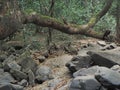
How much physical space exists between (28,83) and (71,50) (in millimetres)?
2657

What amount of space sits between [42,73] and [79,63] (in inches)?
37.7

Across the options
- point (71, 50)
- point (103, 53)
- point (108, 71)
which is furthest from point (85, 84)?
point (71, 50)

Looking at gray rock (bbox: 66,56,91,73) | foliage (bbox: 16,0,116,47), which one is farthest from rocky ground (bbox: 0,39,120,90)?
foliage (bbox: 16,0,116,47)

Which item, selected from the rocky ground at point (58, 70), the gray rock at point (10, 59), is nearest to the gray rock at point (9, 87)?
the rocky ground at point (58, 70)

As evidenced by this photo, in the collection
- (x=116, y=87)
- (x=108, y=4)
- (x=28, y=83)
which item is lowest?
(x=28, y=83)

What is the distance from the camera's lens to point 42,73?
7.09 m

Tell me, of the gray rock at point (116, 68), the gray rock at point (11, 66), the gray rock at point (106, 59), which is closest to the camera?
the gray rock at point (116, 68)

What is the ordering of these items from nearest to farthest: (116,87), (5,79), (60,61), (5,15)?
(5,15), (116,87), (5,79), (60,61)

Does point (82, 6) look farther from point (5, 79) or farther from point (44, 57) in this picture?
point (5, 79)

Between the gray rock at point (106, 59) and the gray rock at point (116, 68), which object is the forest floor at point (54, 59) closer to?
the gray rock at point (106, 59)

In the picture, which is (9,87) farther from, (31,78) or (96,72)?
(96,72)

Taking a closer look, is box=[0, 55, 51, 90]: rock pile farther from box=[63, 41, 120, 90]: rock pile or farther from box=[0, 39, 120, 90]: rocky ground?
box=[63, 41, 120, 90]: rock pile

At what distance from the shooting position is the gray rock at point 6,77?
6498mm

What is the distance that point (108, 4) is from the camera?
926cm
